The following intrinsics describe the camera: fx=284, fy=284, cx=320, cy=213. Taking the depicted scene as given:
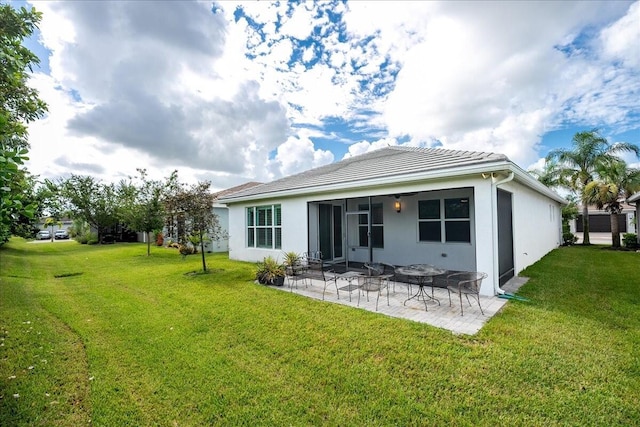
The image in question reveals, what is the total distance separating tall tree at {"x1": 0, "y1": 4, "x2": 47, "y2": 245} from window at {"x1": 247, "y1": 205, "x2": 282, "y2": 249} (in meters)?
7.36

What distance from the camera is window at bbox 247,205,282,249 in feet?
38.5

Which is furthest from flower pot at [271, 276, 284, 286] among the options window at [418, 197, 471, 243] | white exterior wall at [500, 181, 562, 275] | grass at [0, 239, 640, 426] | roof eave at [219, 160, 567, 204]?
white exterior wall at [500, 181, 562, 275]

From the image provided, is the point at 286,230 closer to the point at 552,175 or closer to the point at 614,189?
the point at 614,189

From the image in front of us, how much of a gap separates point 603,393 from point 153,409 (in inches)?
186

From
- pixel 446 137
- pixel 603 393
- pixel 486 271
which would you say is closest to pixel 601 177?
pixel 446 137

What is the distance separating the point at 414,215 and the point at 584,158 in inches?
620

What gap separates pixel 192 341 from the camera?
4508 mm

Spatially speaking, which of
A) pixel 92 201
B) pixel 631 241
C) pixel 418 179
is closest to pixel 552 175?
pixel 631 241

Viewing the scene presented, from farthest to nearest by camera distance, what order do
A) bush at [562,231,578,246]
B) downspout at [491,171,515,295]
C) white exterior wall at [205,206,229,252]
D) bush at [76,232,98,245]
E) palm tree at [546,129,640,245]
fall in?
bush at [76,232,98,245] < bush at [562,231,578,246] < white exterior wall at [205,206,229,252] < palm tree at [546,129,640,245] < downspout at [491,171,515,295]

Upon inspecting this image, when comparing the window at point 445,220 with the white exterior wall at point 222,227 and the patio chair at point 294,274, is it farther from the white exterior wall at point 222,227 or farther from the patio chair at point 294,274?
the white exterior wall at point 222,227

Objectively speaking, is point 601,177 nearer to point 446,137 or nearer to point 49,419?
point 446,137

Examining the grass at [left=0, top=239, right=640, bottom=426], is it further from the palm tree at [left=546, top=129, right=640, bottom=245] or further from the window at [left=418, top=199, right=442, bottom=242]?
the palm tree at [left=546, top=129, right=640, bottom=245]

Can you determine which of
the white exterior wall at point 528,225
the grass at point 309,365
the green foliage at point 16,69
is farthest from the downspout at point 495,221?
the green foliage at point 16,69

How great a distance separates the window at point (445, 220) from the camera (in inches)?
362
